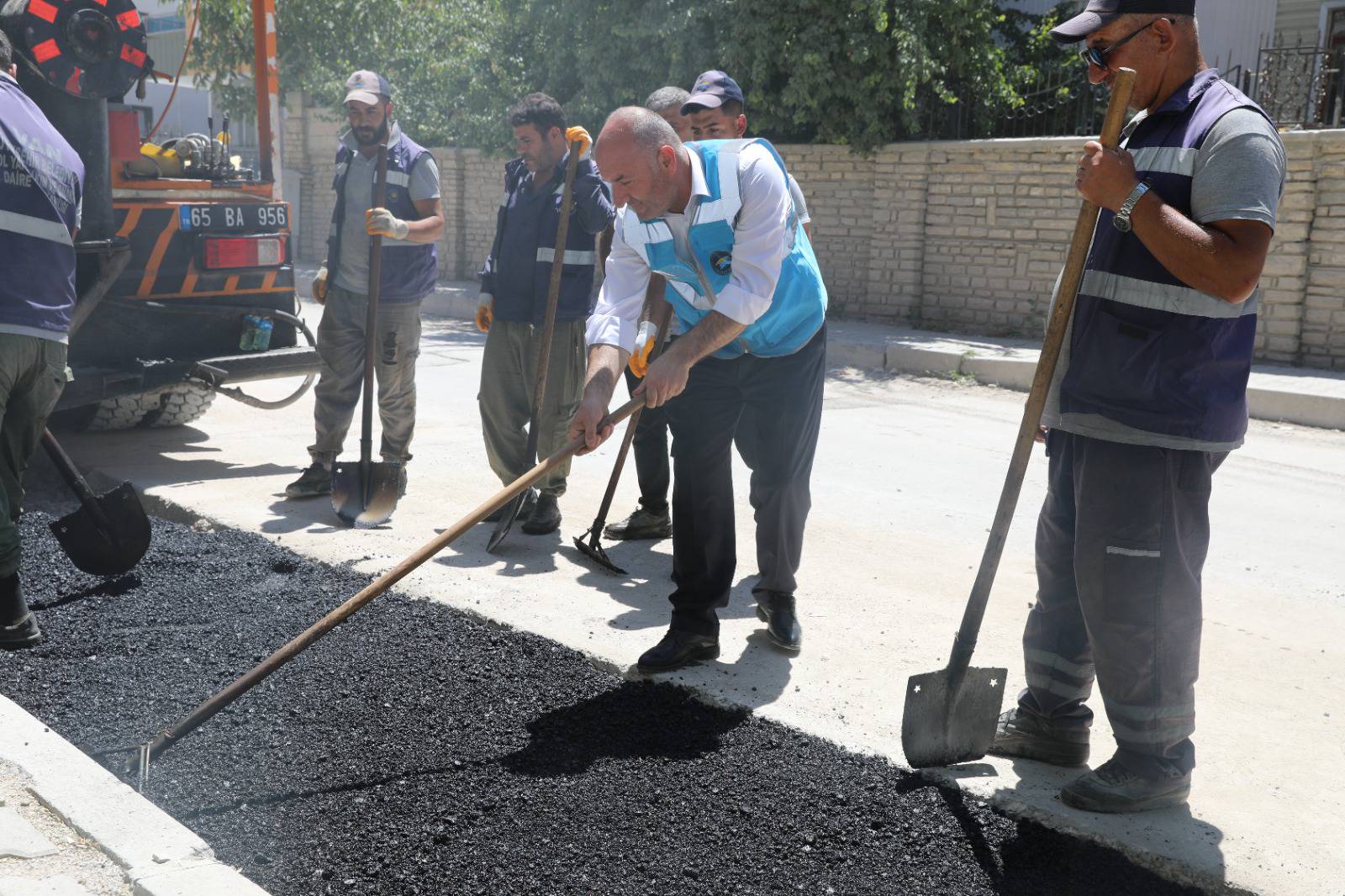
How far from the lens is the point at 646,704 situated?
3600 millimetres

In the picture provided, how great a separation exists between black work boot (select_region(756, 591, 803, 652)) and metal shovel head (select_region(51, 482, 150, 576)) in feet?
7.49

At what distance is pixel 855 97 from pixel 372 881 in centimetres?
1152

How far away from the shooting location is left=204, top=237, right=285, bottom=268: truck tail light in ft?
21.5

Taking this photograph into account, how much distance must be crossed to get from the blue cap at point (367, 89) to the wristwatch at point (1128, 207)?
13.0 ft

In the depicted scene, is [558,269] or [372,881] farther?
[558,269]

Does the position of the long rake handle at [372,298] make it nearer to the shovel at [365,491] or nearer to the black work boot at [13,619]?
the shovel at [365,491]

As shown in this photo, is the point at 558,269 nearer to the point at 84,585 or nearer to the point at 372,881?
the point at 84,585

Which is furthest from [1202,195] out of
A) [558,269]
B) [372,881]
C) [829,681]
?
[558,269]

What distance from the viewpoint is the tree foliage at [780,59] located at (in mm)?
12820

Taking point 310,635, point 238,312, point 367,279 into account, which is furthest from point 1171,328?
point 238,312

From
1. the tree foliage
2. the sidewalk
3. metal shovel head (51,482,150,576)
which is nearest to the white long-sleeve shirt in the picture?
metal shovel head (51,482,150,576)

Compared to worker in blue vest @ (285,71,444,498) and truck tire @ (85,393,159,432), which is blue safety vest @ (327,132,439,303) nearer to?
worker in blue vest @ (285,71,444,498)

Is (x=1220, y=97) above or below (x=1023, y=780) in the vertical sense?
above

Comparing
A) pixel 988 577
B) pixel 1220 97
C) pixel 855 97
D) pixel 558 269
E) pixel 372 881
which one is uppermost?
pixel 855 97
